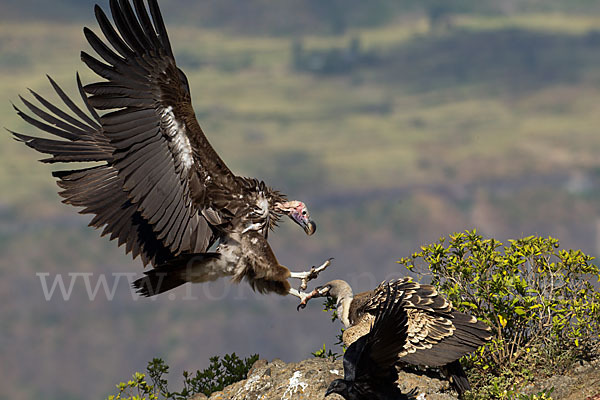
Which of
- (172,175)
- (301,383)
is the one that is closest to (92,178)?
(172,175)

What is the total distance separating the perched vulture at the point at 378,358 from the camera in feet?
23.3

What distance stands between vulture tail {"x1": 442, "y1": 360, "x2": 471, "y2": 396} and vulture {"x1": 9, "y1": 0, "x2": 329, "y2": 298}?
6.58ft

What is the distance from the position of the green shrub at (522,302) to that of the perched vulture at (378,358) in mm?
2348

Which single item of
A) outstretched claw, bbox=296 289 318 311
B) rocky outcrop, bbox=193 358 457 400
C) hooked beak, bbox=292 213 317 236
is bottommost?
rocky outcrop, bbox=193 358 457 400

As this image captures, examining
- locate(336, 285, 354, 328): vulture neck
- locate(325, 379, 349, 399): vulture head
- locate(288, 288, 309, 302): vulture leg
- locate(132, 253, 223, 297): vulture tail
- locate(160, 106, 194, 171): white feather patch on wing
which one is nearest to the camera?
locate(325, 379, 349, 399): vulture head

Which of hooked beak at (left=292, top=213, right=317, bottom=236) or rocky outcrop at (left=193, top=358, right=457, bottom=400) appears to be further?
hooked beak at (left=292, top=213, right=317, bottom=236)

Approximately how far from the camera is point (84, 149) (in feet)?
37.6

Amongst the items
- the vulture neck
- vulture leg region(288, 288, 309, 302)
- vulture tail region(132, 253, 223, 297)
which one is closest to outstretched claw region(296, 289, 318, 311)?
vulture leg region(288, 288, 309, 302)

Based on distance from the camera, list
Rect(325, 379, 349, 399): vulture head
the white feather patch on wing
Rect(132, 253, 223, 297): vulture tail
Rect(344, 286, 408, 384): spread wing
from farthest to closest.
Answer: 1. Rect(132, 253, 223, 297): vulture tail
2. the white feather patch on wing
3. Rect(325, 379, 349, 399): vulture head
4. Rect(344, 286, 408, 384): spread wing

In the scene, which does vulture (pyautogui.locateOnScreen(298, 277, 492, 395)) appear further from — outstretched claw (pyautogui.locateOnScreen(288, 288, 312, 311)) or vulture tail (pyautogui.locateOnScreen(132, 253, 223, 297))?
vulture tail (pyautogui.locateOnScreen(132, 253, 223, 297))

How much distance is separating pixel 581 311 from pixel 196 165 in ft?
16.9

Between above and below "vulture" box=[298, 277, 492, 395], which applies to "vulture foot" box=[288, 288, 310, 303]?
above

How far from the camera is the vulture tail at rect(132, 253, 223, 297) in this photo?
9.07m

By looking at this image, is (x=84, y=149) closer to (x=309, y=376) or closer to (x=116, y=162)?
(x=116, y=162)
